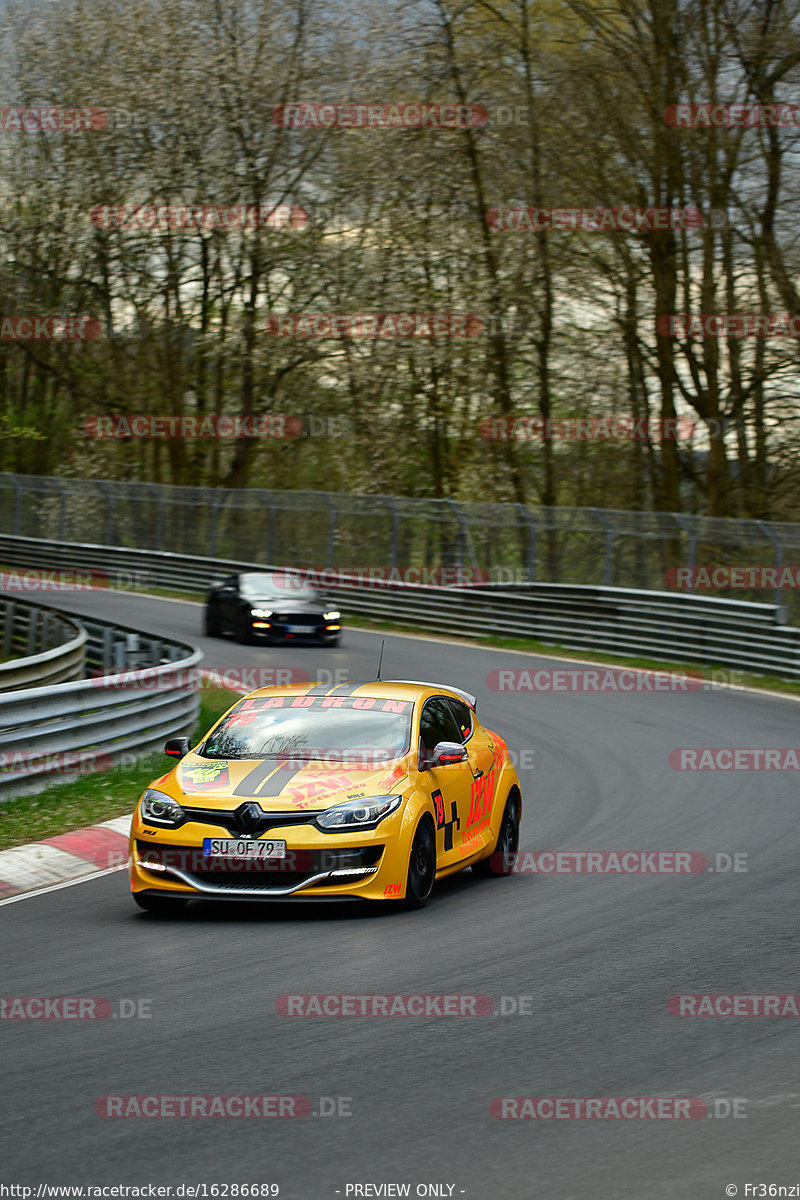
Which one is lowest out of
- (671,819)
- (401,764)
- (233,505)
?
(671,819)

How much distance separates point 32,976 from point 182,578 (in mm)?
28960

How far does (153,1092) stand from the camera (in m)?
5.19

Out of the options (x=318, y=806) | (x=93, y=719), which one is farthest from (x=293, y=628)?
(x=318, y=806)

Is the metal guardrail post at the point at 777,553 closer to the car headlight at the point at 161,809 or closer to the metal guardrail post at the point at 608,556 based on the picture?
the metal guardrail post at the point at 608,556

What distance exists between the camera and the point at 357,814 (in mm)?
8328

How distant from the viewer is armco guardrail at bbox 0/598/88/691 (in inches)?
606

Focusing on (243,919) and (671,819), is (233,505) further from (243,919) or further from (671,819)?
(243,919)

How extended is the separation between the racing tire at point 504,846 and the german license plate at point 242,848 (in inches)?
82.7

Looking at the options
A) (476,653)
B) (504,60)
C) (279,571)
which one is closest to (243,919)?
(476,653)

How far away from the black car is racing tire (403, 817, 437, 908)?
18334 millimetres

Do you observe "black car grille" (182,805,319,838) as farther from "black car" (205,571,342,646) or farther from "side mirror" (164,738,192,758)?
"black car" (205,571,342,646)

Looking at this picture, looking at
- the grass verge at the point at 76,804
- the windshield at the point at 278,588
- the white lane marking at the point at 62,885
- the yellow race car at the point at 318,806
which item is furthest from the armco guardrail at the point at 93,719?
the windshield at the point at 278,588

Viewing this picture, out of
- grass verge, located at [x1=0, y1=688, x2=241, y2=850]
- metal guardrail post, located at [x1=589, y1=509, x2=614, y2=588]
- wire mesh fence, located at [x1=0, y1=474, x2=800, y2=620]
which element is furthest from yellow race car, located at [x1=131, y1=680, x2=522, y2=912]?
metal guardrail post, located at [x1=589, y1=509, x2=614, y2=588]

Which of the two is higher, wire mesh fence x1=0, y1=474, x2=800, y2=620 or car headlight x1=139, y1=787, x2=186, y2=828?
wire mesh fence x1=0, y1=474, x2=800, y2=620
